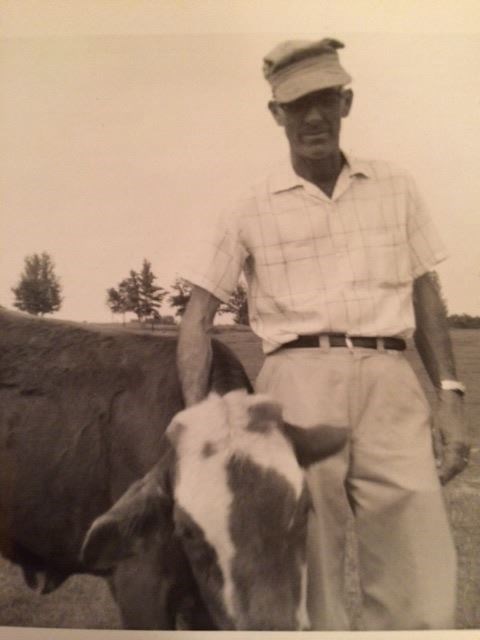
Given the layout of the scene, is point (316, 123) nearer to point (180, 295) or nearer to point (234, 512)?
point (180, 295)

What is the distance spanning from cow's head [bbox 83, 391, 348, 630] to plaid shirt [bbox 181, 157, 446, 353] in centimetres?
13

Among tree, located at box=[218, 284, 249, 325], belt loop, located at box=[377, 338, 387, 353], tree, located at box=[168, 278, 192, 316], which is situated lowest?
belt loop, located at box=[377, 338, 387, 353]

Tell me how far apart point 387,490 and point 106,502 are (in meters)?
0.36

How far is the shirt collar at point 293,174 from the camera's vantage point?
2.84 ft

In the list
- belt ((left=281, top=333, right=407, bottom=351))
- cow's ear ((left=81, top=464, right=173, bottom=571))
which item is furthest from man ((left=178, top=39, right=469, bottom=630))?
cow's ear ((left=81, top=464, right=173, bottom=571))

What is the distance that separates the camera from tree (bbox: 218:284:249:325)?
849mm

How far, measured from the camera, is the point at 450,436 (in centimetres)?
84

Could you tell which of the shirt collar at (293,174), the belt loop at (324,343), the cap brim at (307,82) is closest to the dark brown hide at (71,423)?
the belt loop at (324,343)

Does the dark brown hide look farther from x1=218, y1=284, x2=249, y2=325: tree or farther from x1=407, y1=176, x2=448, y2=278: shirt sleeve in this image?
x1=407, y1=176, x2=448, y2=278: shirt sleeve

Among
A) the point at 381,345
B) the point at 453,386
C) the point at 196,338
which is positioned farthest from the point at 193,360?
the point at 453,386

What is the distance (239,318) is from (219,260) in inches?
3.2

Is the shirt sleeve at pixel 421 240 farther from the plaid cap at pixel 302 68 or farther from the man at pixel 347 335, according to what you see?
the plaid cap at pixel 302 68

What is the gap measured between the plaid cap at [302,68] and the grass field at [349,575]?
1.06 ft

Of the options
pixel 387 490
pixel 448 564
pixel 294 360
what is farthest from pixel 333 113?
pixel 448 564
